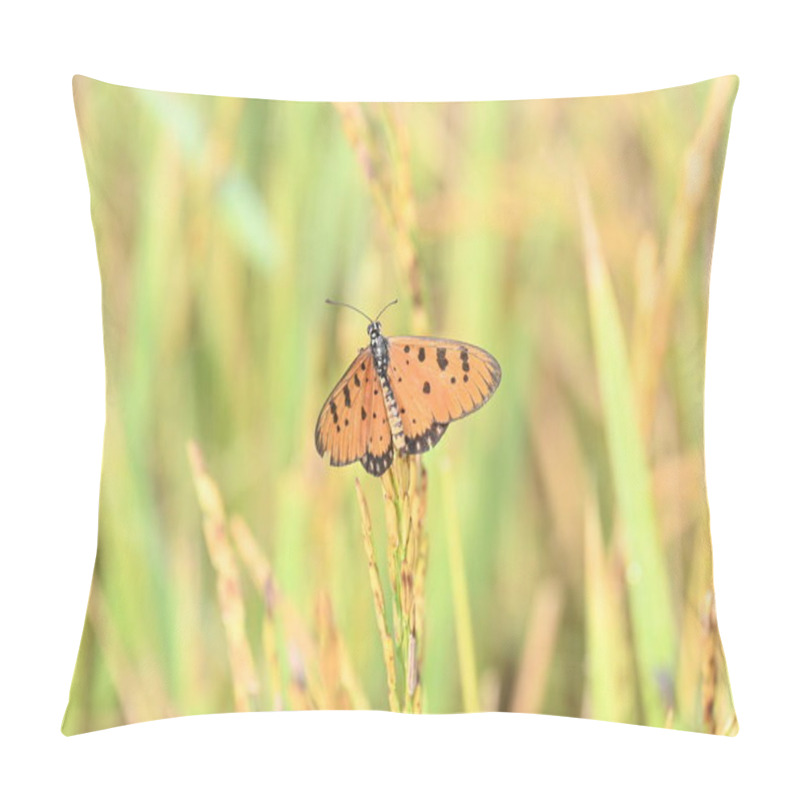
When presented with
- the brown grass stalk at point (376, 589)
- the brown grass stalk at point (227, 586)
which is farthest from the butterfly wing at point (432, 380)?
the brown grass stalk at point (227, 586)

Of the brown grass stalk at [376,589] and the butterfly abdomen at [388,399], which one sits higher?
the butterfly abdomen at [388,399]

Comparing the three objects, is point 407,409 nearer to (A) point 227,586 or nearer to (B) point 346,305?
(B) point 346,305

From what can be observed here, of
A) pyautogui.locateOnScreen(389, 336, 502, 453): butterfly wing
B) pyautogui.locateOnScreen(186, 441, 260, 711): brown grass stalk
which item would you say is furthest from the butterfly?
pyautogui.locateOnScreen(186, 441, 260, 711): brown grass stalk

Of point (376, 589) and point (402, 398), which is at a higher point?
point (402, 398)

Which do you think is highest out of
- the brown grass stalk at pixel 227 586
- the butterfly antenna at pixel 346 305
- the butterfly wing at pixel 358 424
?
the butterfly antenna at pixel 346 305

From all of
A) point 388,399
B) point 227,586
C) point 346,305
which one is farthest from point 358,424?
point 227,586

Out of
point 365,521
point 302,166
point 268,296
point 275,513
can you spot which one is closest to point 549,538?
point 365,521

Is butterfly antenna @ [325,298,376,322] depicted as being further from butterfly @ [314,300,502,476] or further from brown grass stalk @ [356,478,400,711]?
brown grass stalk @ [356,478,400,711]

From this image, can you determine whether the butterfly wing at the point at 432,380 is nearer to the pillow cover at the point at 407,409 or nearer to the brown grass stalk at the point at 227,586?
the pillow cover at the point at 407,409
